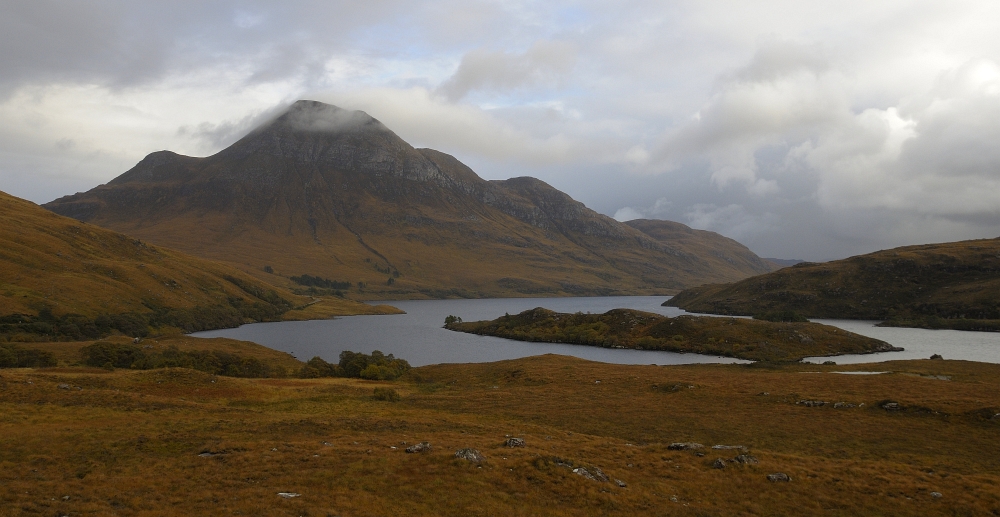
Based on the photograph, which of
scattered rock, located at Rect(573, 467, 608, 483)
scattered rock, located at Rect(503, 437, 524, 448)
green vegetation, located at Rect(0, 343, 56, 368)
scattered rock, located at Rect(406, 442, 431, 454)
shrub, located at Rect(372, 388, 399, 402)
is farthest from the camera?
green vegetation, located at Rect(0, 343, 56, 368)

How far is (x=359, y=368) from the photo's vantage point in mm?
88875

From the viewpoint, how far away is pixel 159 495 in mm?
24156

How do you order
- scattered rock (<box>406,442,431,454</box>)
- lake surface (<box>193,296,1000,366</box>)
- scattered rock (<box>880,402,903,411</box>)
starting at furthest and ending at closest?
lake surface (<box>193,296,1000,366</box>)
scattered rock (<box>880,402,903,411</box>)
scattered rock (<box>406,442,431,454</box>)

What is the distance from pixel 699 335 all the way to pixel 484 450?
122 m

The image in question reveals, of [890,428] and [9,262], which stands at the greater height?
[9,262]

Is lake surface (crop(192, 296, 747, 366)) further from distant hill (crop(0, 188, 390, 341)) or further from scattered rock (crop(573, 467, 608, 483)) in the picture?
scattered rock (crop(573, 467, 608, 483))

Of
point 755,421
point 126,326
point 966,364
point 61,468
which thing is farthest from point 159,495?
point 126,326

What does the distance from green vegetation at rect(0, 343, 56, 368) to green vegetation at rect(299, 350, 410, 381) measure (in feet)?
114

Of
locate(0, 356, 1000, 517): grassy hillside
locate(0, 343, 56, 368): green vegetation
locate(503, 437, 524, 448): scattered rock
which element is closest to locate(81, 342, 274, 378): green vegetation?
locate(0, 343, 56, 368): green vegetation

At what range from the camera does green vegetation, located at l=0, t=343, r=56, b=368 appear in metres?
72.7

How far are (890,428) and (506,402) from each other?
33.4 meters

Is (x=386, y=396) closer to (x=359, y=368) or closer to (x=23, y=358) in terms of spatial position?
(x=359, y=368)

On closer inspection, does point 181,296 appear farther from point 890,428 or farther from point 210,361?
point 890,428

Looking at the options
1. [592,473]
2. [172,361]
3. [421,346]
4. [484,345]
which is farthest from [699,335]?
[592,473]
